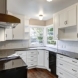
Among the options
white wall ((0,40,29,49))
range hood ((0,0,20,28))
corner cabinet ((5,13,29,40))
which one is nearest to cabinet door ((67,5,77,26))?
range hood ((0,0,20,28))

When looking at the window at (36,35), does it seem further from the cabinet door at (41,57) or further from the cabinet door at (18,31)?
the cabinet door at (41,57)

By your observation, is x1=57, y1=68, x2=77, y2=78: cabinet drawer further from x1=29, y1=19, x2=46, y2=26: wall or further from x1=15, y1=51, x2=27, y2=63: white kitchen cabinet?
x1=29, y1=19, x2=46, y2=26: wall

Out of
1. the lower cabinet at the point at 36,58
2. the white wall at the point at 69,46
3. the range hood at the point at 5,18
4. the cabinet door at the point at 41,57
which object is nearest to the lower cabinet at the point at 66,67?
the white wall at the point at 69,46

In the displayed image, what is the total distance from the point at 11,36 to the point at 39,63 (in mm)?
1767

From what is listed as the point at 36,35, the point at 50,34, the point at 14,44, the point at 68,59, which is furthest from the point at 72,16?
the point at 14,44

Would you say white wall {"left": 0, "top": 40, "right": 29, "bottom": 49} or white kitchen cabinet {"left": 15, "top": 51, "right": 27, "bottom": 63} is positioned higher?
white wall {"left": 0, "top": 40, "right": 29, "bottom": 49}

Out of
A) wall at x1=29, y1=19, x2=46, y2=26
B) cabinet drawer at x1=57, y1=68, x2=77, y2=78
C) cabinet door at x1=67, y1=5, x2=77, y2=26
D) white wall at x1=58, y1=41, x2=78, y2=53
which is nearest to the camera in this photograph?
cabinet drawer at x1=57, y1=68, x2=77, y2=78

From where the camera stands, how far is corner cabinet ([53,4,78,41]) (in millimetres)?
2856

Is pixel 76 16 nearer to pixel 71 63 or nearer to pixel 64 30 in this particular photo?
pixel 64 30

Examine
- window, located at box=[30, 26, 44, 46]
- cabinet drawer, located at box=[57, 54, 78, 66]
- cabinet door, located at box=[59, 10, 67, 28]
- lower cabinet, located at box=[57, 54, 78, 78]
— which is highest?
cabinet door, located at box=[59, 10, 67, 28]

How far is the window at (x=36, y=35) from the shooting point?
5012 millimetres

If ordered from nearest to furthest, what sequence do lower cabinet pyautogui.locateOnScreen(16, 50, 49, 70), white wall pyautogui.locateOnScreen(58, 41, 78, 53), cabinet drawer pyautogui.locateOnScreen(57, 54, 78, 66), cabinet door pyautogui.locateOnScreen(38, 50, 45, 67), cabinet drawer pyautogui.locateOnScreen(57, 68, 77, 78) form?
cabinet drawer pyautogui.locateOnScreen(57, 54, 78, 66) < cabinet drawer pyautogui.locateOnScreen(57, 68, 77, 78) < white wall pyautogui.locateOnScreen(58, 41, 78, 53) < lower cabinet pyautogui.locateOnScreen(16, 50, 49, 70) < cabinet door pyautogui.locateOnScreen(38, 50, 45, 67)

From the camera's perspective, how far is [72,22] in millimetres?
2898

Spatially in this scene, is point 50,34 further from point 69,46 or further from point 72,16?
point 72,16
